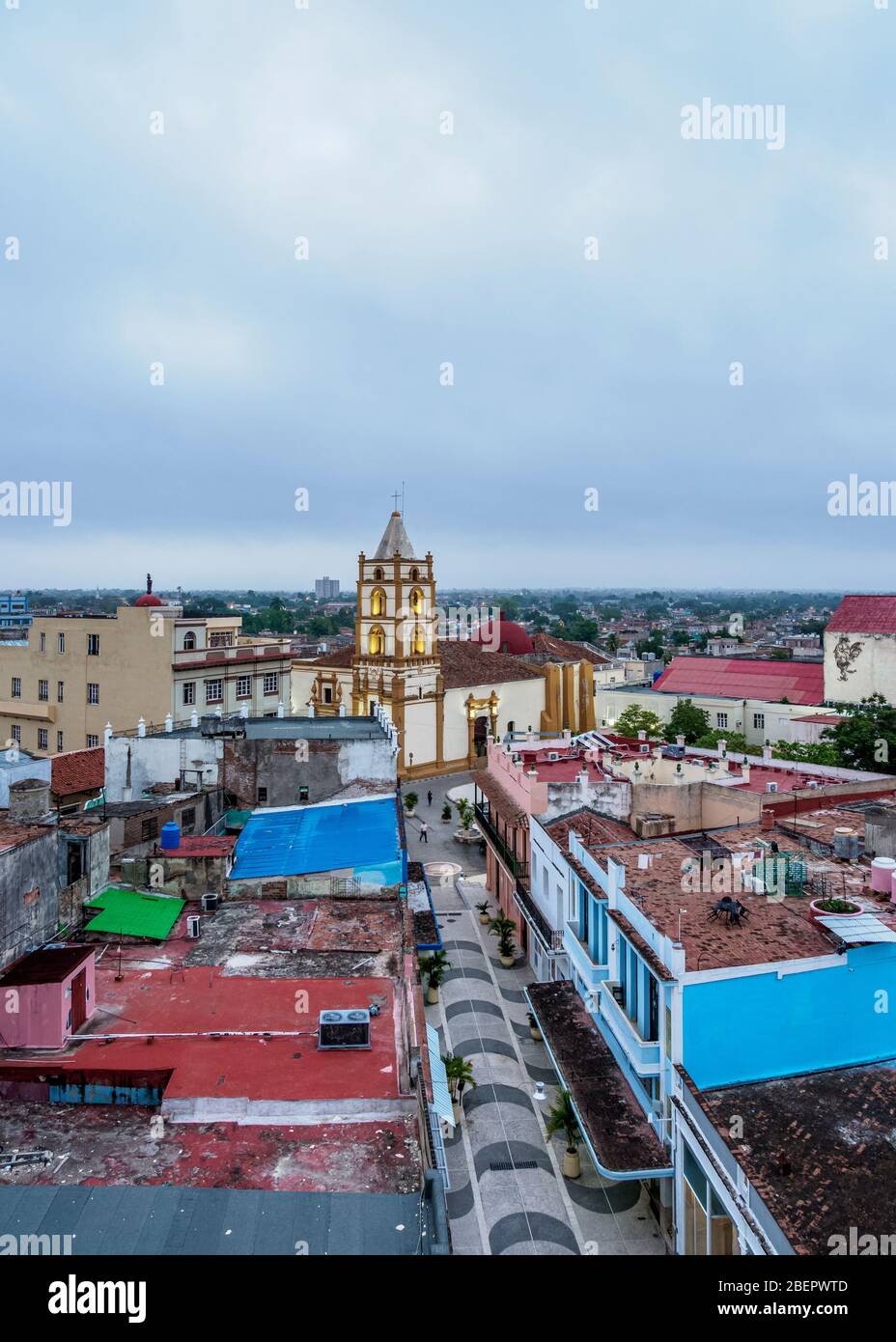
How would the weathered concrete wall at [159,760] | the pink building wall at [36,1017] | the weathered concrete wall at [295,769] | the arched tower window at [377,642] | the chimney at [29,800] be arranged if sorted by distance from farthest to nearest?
the arched tower window at [377,642] < the weathered concrete wall at [159,760] < the weathered concrete wall at [295,769] < the chimney at [29,800] < the pink building wall at [36,1017]

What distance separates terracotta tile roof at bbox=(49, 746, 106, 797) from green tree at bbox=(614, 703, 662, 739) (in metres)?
29.0

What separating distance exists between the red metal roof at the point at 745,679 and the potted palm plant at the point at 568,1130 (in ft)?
→ 162

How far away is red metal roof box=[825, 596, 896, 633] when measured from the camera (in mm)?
58094

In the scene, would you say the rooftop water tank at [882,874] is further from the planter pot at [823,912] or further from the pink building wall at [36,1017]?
the pink building wall at [36,1017]

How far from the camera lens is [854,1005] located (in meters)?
14.4

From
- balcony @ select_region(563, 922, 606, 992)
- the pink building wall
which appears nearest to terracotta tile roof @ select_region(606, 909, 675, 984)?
balcony @ select_region(563, 922, 606, 992)

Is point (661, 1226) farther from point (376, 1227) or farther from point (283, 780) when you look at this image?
point (283, 780)

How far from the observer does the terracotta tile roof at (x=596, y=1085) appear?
14367 mm

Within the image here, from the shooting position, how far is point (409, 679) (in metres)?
54.5

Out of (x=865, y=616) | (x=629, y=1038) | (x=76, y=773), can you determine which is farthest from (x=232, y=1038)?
(x=865, y=616)

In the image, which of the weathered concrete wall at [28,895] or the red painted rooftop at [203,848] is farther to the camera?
the red painted rooftop at [203,848]

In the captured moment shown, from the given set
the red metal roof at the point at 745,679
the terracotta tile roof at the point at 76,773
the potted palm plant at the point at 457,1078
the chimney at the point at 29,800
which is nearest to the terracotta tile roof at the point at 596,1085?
the potted palm plant at the point at 457,1078
